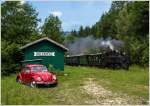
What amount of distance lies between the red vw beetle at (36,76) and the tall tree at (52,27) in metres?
1.19

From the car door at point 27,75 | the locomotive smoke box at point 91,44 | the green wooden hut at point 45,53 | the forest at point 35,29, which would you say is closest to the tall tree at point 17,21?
the forest at point 35,29

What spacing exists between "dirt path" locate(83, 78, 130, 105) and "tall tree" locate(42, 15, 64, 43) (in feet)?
7.23

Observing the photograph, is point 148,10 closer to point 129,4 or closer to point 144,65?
point 129,4

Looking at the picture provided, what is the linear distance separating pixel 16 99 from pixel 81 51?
8.09ft

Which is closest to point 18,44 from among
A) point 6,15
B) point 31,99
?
point 6,15

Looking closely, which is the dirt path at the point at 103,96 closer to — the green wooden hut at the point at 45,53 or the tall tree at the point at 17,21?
the green wooden hut at the point at 45,53

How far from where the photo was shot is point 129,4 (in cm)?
1342

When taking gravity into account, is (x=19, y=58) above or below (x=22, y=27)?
below

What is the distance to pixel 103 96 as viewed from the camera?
1370 cm

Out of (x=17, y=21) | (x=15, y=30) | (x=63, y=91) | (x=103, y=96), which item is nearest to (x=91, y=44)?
(x=17, y=21)

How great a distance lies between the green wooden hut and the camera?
564 inches

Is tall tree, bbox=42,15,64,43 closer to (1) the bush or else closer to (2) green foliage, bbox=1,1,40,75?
(2) green foliage, bbox=1,1,40,75

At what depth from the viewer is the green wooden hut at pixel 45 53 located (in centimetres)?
1432

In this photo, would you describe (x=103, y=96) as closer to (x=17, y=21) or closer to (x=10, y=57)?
(x=10, y=57)
